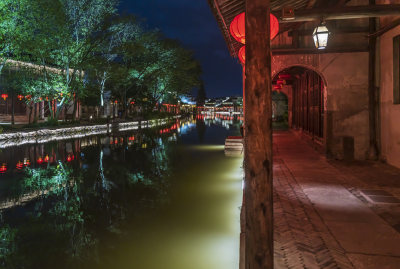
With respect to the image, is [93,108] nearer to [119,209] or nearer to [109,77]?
[109,77]

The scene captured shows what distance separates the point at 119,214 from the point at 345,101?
8.19m

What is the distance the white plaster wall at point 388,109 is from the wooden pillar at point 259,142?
792cm

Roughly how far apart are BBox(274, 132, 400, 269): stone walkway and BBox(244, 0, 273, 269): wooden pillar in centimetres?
103

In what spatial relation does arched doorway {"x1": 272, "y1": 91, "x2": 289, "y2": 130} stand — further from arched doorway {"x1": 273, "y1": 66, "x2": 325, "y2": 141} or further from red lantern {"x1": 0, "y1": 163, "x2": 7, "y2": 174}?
red lantern {"x1": 0, "y1": 163, "x2": 7, "y2": 174}

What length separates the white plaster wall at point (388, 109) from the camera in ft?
30.2

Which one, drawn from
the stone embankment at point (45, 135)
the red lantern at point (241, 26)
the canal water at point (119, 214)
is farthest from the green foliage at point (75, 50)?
the red lantern at point (241, 26)

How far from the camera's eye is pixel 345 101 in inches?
428

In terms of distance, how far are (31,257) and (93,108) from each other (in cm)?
4326

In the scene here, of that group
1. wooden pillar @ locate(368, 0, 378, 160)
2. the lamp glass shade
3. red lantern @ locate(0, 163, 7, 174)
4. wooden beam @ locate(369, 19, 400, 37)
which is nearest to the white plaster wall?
wooden beam @ locate(369, 19, 400, 37)

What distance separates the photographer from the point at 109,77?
33.0 meters

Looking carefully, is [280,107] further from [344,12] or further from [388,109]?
[344,12]

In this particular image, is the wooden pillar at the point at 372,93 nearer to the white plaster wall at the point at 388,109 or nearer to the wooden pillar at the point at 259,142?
the white plaster wall at the point at 388,109

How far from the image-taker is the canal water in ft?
16.4

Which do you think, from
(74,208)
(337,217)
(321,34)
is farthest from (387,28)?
(74,208)
